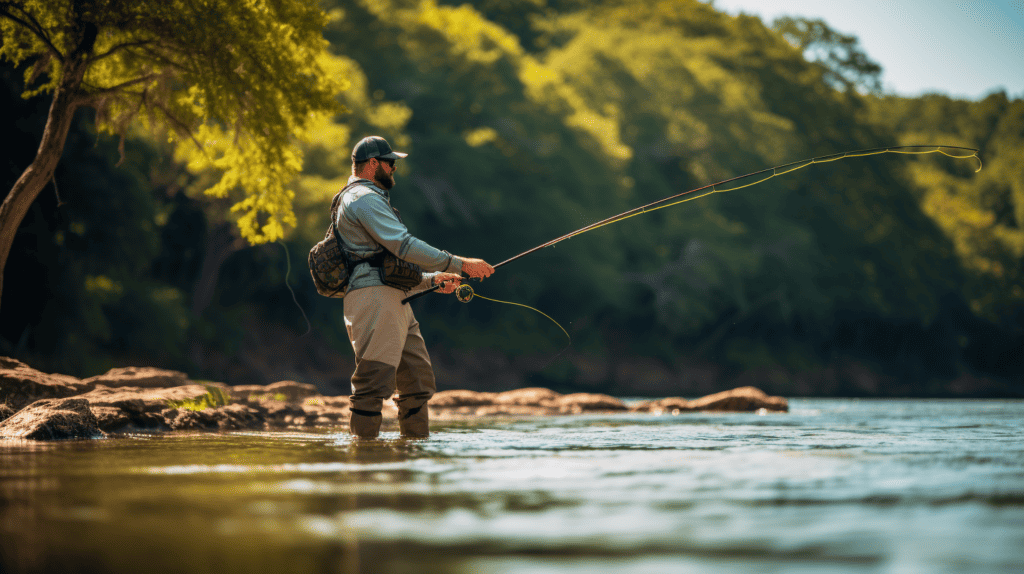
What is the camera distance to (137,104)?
37.2 feet

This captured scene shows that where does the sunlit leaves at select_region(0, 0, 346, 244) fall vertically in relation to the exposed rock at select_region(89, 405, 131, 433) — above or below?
above

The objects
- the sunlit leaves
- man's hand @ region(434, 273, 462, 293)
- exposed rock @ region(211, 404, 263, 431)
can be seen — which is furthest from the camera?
the sunlit leaves

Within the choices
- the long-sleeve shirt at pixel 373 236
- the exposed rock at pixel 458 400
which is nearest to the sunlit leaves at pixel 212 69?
the exposed rock at pixel 458 400

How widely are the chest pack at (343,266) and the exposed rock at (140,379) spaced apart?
4253 millimetres

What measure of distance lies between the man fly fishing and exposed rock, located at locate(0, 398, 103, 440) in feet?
6.18

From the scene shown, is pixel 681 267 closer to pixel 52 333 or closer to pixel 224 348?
pixel 224 348

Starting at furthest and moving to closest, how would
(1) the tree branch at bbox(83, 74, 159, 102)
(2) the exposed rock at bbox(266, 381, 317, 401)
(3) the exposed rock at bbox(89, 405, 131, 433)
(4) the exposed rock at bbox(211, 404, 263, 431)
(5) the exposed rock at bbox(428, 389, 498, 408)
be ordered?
(5) the exposed rock at bbox(428, 389, 498, 408)
(2) the exposed rock at bbox(266, 381, 317, 401)
(1) the tree branch at bbox(83, 74, 159, 102)
(4) the exposed rock at bbox(211, 404, 263, 431)
(3) the exposed rock at bbox(89, 405, 131, 433)

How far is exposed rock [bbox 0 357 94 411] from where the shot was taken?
800cm

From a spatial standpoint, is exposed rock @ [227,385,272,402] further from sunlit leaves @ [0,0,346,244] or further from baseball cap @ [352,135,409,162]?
baseball cap @ [352,135,409,162]

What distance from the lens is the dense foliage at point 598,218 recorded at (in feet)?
69.7

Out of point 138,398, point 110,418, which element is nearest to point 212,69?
point 138,398

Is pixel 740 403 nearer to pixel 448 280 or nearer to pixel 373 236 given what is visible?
pixel 448 280

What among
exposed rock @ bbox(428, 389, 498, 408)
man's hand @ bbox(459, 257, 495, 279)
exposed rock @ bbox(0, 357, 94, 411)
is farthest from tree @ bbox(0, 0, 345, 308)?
man's hand @ bbox(459, 257, 495, 279)

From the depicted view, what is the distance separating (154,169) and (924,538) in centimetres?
2138
